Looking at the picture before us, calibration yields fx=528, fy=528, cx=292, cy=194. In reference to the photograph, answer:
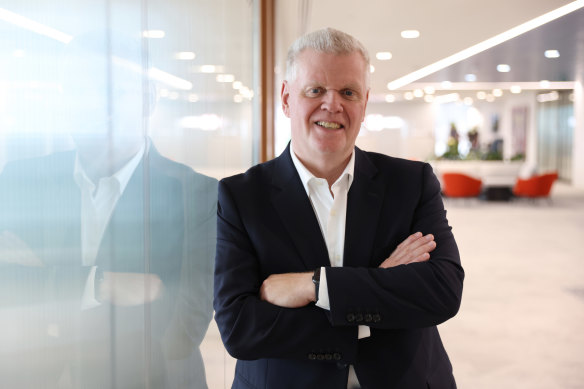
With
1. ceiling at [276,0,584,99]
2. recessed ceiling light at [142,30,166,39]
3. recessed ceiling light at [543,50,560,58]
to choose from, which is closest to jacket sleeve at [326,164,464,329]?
recessed ceiling light at [142,30,166,39]

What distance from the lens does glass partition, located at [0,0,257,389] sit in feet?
2.72

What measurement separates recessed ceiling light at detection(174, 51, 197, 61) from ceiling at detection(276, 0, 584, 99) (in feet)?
16.6

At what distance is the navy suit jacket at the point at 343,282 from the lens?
152 centimetres

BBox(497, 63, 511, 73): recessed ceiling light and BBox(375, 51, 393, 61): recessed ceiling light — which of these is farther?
BBox(497, 63, 511, 73): recessed ceiling light

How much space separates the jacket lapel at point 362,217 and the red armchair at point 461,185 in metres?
15.3

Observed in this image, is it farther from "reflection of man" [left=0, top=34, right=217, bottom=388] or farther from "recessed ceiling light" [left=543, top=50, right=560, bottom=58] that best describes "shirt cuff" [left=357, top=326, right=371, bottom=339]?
"recessed ceiling light" [left=543, top=50, right=560, bottom=58]

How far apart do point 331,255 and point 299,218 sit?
0.54 feet

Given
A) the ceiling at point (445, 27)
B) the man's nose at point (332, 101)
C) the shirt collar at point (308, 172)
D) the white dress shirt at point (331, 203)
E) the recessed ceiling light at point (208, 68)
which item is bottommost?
the white dress shirt at point (331, 203)

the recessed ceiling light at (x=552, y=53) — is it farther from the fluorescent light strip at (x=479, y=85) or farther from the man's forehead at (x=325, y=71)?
the man's forehead at (x=325, y=71)

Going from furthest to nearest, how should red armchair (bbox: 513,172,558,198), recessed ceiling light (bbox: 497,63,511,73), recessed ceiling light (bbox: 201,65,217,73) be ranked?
1. red armchair (bbox: 513,172,558,198)
2. recessed ceiling light (bbox: 497,63,511,73)
3. recessed ceiling light (bbox: 201,65,217,73)

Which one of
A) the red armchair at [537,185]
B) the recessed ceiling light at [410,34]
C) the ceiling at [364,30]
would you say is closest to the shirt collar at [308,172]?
the ceiling at [364,30]

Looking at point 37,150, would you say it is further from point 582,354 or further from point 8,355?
point 582,354

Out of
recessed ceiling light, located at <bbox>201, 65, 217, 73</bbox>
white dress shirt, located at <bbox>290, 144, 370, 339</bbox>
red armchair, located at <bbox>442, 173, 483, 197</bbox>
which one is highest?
recessed ceiling light, located at <bbox>201, 65, 217, 73</bbox>

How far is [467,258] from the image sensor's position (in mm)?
8758
